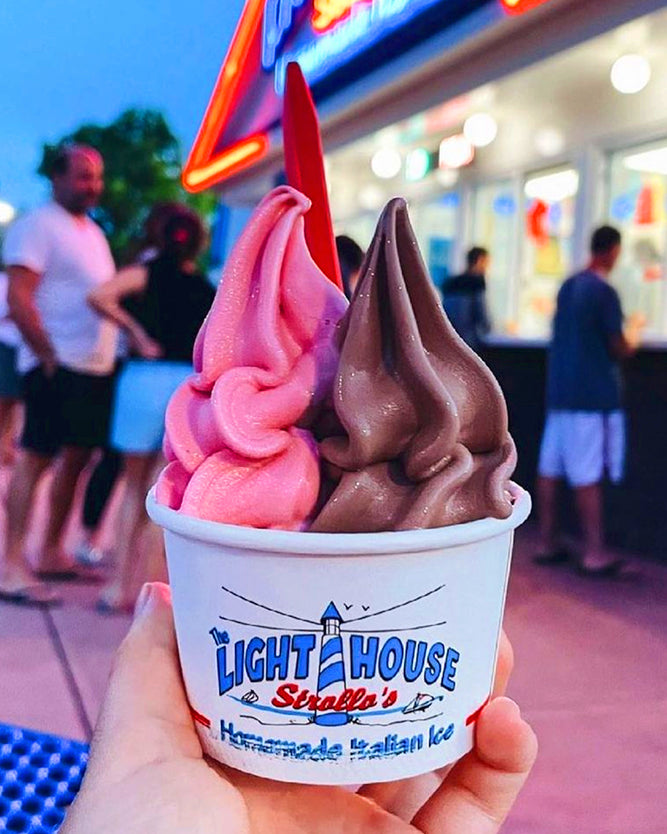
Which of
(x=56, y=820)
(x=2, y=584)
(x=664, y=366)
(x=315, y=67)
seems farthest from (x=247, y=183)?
(x=56, y=820)

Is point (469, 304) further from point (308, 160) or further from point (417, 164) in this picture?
point (308, 160)

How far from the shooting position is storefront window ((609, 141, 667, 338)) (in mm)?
6738

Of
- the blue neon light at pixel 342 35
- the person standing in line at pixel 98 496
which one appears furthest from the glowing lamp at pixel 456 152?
the person standing in line at pixel 98 496

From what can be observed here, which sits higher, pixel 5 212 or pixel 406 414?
pixel 5 212

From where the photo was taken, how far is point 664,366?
522 centimetres

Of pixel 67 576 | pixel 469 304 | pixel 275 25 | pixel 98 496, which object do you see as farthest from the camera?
pixel 275 25

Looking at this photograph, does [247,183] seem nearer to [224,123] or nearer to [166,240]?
[224,123]

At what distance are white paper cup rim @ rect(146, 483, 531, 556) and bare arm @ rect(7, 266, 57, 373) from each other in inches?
114

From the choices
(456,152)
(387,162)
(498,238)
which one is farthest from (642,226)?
(387,162)

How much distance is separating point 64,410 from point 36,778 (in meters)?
2.32

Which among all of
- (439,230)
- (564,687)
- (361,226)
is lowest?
(564,687)

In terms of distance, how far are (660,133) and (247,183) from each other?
610 centimetres

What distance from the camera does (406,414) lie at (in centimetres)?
124

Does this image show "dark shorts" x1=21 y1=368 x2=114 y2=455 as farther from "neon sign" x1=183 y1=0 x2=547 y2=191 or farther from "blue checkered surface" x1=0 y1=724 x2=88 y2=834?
"blue checkered surface" x1=0 y1=724 x2=88 y2=834
